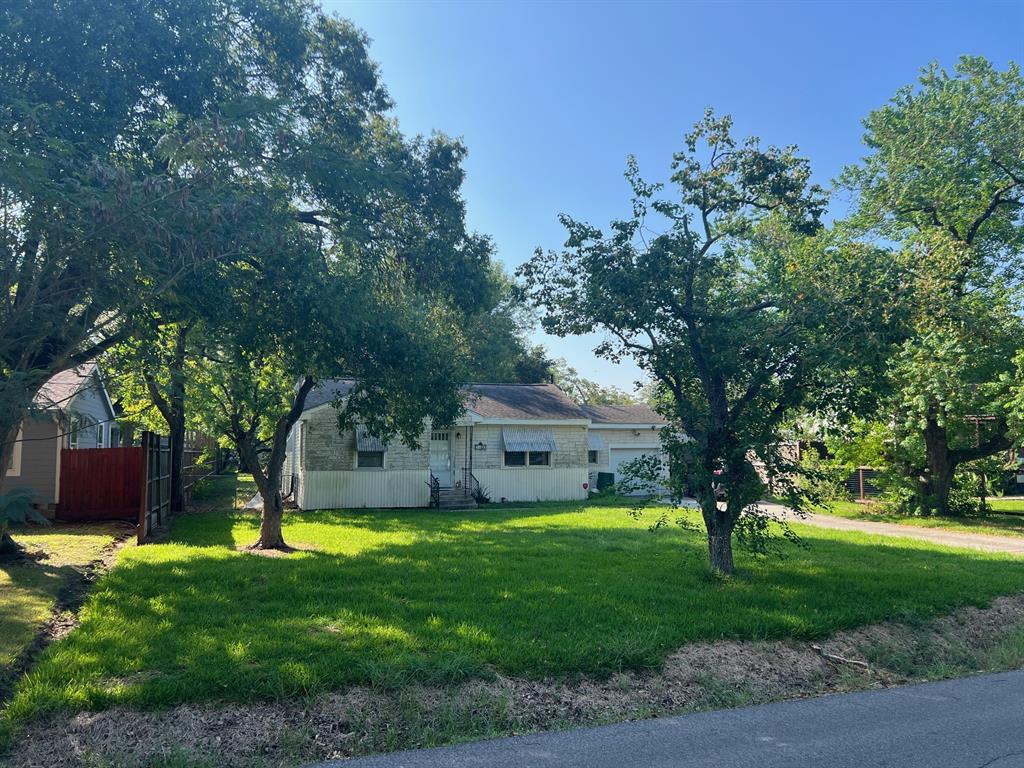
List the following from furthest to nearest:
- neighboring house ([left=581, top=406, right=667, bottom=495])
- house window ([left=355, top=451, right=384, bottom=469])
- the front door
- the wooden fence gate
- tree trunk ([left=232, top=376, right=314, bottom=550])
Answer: neighboring house ([left=581, top=406, right=667, bottom=495])
the front door
house window ([left=355, top=451, right=384, bottom=469])
the wooden fence gate
tree trunk ([left=232, top=376, right=314, bottom=550])

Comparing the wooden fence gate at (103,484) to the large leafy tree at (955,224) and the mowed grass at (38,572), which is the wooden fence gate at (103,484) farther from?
the large leafy tree at (955,224)

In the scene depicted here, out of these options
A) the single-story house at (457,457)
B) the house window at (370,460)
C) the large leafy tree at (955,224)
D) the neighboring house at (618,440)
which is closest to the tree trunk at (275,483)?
the single-story house at (457,457)

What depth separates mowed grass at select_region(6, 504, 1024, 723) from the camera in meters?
5.25

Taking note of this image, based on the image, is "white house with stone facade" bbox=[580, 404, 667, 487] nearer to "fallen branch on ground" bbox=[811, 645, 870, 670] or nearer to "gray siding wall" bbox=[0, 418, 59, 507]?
"gray siding wall" bbox=[0, 418, 59, 507]

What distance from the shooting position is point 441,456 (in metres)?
21.8

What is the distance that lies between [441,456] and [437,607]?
14.6 metres

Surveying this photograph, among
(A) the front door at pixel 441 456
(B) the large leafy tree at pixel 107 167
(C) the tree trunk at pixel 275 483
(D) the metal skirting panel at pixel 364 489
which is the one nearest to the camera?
(B) the large leafy tree at pixel 107 167

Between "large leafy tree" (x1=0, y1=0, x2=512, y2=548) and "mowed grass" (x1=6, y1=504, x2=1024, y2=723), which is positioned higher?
"large leafy tree" (x1=0, y1=0, x2=512, y2=548)

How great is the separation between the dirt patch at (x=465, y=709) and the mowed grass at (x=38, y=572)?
1.75 metres

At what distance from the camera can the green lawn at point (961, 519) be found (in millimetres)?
16484

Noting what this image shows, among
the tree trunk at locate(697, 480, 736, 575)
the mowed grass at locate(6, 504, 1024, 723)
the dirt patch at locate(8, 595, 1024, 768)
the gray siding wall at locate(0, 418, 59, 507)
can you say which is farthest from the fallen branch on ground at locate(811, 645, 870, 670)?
the gray siding wall at locate(0, 418, 59, 507)

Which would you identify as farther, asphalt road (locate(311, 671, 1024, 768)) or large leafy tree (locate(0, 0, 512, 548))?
large leafy tree (locate(0, 0, 512, 548))

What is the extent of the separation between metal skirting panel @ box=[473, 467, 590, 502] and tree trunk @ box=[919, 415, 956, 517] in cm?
1000

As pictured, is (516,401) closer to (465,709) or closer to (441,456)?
(441,456)
